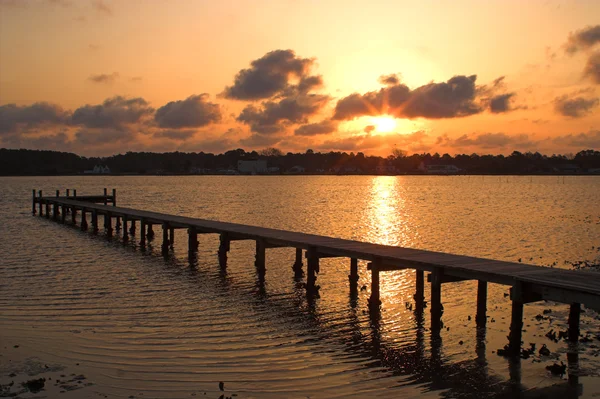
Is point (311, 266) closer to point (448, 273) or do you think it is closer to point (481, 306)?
point (448, 273)

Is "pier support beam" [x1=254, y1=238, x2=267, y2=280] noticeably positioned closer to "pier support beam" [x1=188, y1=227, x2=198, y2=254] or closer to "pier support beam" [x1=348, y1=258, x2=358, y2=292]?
"pier support beam" [x1=348, y1=258, x2=358, y2=292]

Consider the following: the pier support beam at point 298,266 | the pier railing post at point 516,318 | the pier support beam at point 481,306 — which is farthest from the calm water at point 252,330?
the pier support beam at point 298,266

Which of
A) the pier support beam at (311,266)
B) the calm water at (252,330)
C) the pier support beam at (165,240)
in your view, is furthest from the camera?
the pier support beam at (165,240)

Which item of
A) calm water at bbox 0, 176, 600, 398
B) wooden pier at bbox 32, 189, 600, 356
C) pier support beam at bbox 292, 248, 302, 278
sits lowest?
calm water at bbox 0, 176, 600, 398

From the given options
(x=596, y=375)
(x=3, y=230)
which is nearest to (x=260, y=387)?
(x=596, y=375)

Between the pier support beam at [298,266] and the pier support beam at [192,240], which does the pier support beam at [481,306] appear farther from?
the pier support beam at [192,240]

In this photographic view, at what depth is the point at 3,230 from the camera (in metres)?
36.1

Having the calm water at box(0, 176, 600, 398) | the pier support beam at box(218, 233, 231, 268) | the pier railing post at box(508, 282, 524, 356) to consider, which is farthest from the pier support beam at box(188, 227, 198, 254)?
the pier railing post at box(508, 282, 524, 356)

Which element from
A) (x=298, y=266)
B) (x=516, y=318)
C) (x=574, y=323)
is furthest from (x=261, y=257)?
(x=574, y=323)

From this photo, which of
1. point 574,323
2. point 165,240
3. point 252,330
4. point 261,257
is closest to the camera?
point 574,323

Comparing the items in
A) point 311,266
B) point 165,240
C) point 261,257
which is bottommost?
point 165,240

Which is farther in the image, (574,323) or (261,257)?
(261,257)

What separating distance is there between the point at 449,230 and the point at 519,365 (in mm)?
26283

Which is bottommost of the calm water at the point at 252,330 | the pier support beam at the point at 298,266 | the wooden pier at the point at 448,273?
the calm water at the point at 252,330
